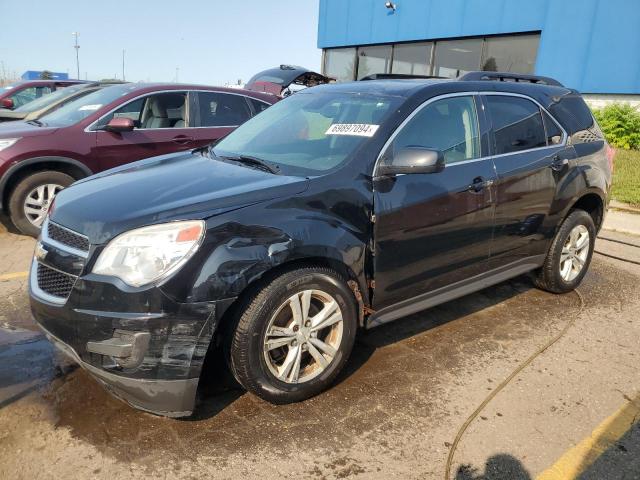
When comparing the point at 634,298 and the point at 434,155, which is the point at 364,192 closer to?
the point at 434,155

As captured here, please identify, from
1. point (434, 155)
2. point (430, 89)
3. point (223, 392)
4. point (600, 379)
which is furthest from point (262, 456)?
point (430, 89)

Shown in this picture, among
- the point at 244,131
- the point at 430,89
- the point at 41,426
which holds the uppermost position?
the point at 430,89

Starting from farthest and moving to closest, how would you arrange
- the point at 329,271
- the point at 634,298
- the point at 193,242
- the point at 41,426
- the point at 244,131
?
the point at 634,298 → the point at 244,131 → the point at 329,271 → the point at 41,426 → the point at 193,242

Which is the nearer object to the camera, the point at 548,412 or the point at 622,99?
the point at 548,412

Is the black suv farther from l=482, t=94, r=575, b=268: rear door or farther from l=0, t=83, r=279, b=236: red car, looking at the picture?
l=0, t=83, r=279, b=236: red car

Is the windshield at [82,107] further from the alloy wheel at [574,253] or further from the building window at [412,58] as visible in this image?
the building window at [412,58]

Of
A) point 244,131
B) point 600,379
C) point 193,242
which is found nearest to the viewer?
point 193,242

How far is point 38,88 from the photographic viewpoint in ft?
40.5

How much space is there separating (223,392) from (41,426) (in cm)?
92

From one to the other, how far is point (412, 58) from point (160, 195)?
1720 centimetres

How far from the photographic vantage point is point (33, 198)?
228 inches

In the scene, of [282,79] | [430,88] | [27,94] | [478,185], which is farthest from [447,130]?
[27,94]

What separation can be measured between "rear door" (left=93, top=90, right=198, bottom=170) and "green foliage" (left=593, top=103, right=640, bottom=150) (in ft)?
34.7

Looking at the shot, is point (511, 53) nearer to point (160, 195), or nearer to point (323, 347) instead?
point (323, 347)
